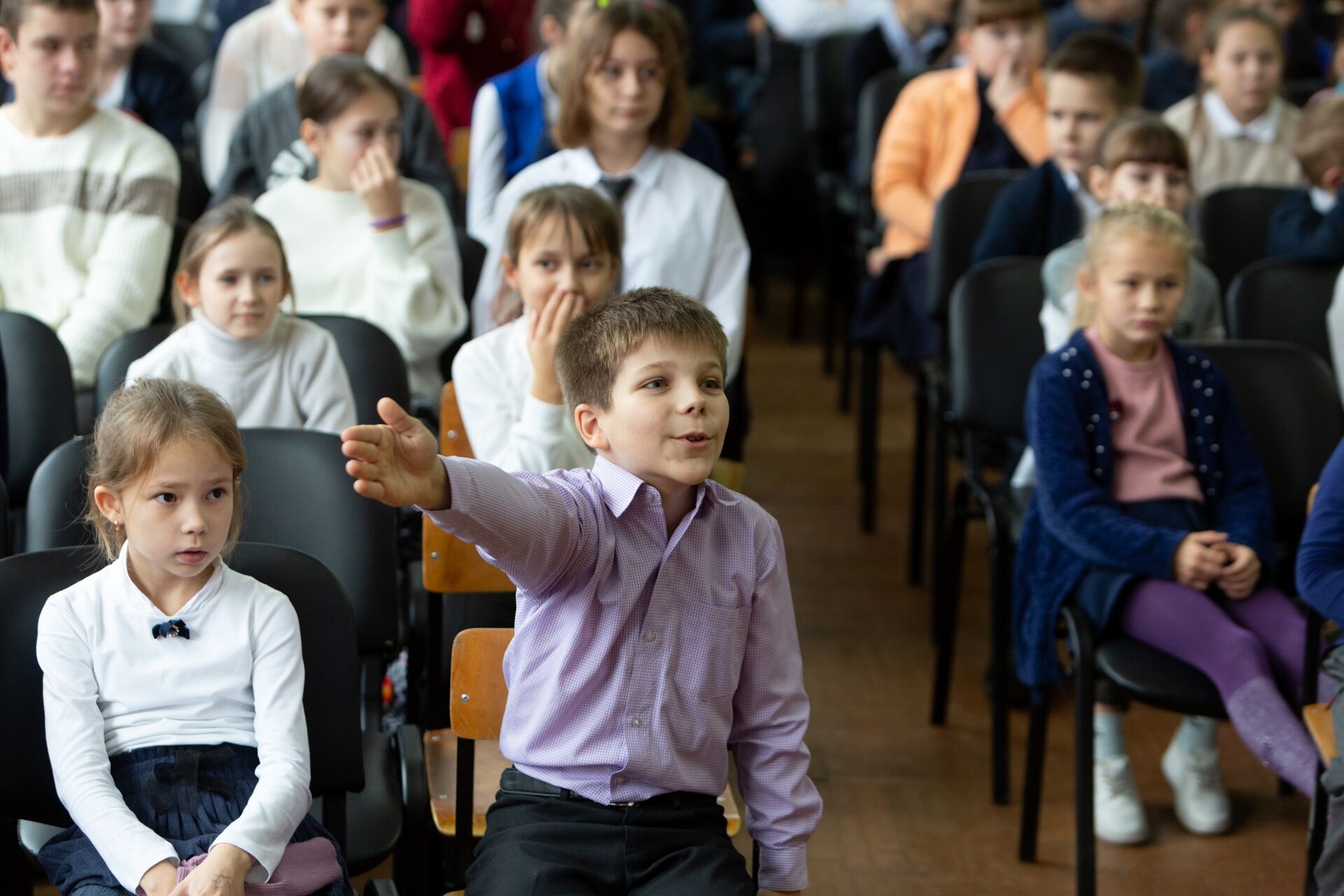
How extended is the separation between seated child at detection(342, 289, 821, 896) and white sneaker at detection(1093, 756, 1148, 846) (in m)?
1.06

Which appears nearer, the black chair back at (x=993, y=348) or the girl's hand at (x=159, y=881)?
the girl's hand at (x=159, y=881)

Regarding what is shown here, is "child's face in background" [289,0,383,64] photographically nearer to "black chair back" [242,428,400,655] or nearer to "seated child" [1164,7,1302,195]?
"black chair back" [242,428,400,655]

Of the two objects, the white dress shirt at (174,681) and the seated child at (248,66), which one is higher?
the seated child at (248,66)

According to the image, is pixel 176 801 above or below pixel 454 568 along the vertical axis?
below

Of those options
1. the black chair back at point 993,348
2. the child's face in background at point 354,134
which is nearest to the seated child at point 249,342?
the child's face in background at point 354,134

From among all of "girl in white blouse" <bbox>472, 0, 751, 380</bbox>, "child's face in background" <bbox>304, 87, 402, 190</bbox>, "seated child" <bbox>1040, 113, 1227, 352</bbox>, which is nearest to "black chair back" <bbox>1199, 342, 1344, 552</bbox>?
"seated child" <bbox>1040, 113, 1227, 352</bbox>

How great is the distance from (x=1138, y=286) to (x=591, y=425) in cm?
115

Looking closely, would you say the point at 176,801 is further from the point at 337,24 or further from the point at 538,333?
the point at 337,24

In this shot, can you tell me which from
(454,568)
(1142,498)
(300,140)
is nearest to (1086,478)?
(1142,498)

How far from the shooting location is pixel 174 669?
1631mm

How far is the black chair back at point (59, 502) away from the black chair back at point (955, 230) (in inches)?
74.1

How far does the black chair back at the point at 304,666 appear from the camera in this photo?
1632 millimetres

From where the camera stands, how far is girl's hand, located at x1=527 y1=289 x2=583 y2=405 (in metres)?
2.10

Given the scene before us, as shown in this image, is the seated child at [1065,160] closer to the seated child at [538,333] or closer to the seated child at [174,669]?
the seated child at [538,333]
